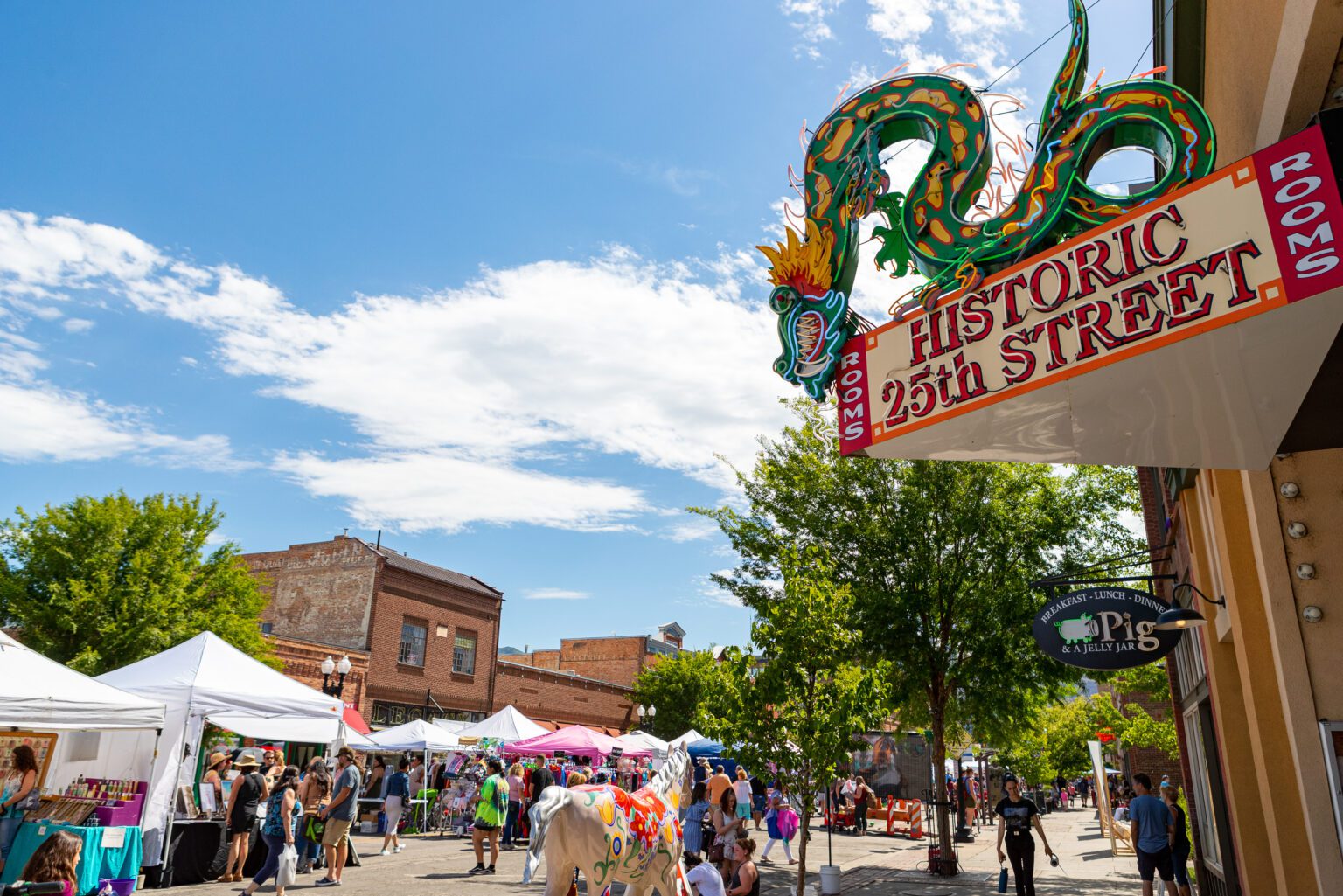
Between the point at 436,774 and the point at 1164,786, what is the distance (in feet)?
71.0

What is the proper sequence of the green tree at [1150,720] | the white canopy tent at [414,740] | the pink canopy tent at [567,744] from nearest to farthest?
1. the white canopy tent at [414,740]
2. the pink canopy tent at [567,744]
3. the green tree at [1150,720]

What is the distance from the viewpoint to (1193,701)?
11.5 metres

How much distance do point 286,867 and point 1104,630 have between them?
9.80 meters

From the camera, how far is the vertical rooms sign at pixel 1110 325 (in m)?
3.72

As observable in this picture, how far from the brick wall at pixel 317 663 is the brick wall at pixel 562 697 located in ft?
26.3

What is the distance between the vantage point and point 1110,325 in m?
4.20

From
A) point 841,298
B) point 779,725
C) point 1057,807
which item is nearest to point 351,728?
point 779,725

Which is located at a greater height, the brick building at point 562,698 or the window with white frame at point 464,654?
the window with white frame at point 464,654

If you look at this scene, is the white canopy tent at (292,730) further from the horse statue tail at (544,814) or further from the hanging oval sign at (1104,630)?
the hanging oval sign at (1104,630)

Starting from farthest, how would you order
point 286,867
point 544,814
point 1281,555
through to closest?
point 286,867, point 544,814, point 1281,555

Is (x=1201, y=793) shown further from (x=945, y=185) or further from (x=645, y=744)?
(x=645, y=744)

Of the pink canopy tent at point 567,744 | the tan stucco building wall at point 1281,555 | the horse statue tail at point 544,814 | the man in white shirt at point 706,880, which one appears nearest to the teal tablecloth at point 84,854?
the horse statue tail at point 544,814

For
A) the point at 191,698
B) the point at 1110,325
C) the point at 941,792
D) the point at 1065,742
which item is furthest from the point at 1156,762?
the point at 1110,325

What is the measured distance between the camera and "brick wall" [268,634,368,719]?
98.6ft
